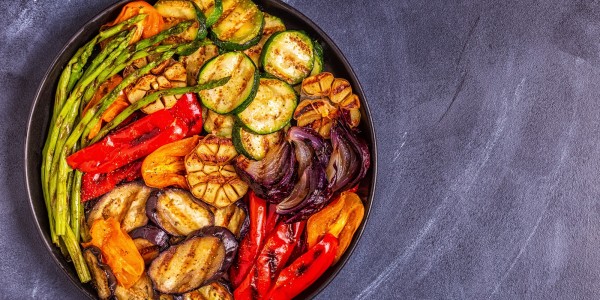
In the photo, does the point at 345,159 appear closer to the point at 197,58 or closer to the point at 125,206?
the point at 197,58

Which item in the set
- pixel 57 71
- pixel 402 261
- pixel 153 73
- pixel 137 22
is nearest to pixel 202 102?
pixel 153 73

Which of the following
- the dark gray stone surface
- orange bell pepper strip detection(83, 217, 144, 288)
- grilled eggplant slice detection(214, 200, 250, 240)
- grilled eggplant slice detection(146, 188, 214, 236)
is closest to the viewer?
orange bell pepper strip detection(83, 217, 144, 288)

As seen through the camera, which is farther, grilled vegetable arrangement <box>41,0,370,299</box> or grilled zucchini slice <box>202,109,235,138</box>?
grilled zucchini slice <box>202,109,235,138</box>

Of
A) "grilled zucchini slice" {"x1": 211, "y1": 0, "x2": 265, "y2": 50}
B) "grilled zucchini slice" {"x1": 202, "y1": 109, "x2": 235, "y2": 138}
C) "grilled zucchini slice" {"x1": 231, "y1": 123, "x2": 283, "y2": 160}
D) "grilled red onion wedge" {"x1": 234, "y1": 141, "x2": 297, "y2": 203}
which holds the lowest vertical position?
"grilled red onion wedge" {"x1": 234, "y1": 141, "x2": 297, "y2": 203}

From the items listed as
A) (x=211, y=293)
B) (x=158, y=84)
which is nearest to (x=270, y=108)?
(x=158, y=84)

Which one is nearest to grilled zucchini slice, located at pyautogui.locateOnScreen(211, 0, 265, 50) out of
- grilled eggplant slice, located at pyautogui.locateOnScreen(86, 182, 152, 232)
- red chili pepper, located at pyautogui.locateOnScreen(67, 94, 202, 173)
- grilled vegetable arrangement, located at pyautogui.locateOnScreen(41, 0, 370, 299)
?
grilled vegetable arrangement, located at pyautogui.locateOnScreen(41, 0, 370, 299)

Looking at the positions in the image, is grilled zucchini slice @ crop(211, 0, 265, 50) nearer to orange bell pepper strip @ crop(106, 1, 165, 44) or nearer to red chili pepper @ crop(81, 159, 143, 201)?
orange bell pepper strip @ crop(106, 1, 165, 44)

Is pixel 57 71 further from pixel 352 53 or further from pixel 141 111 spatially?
pixel 352 53
